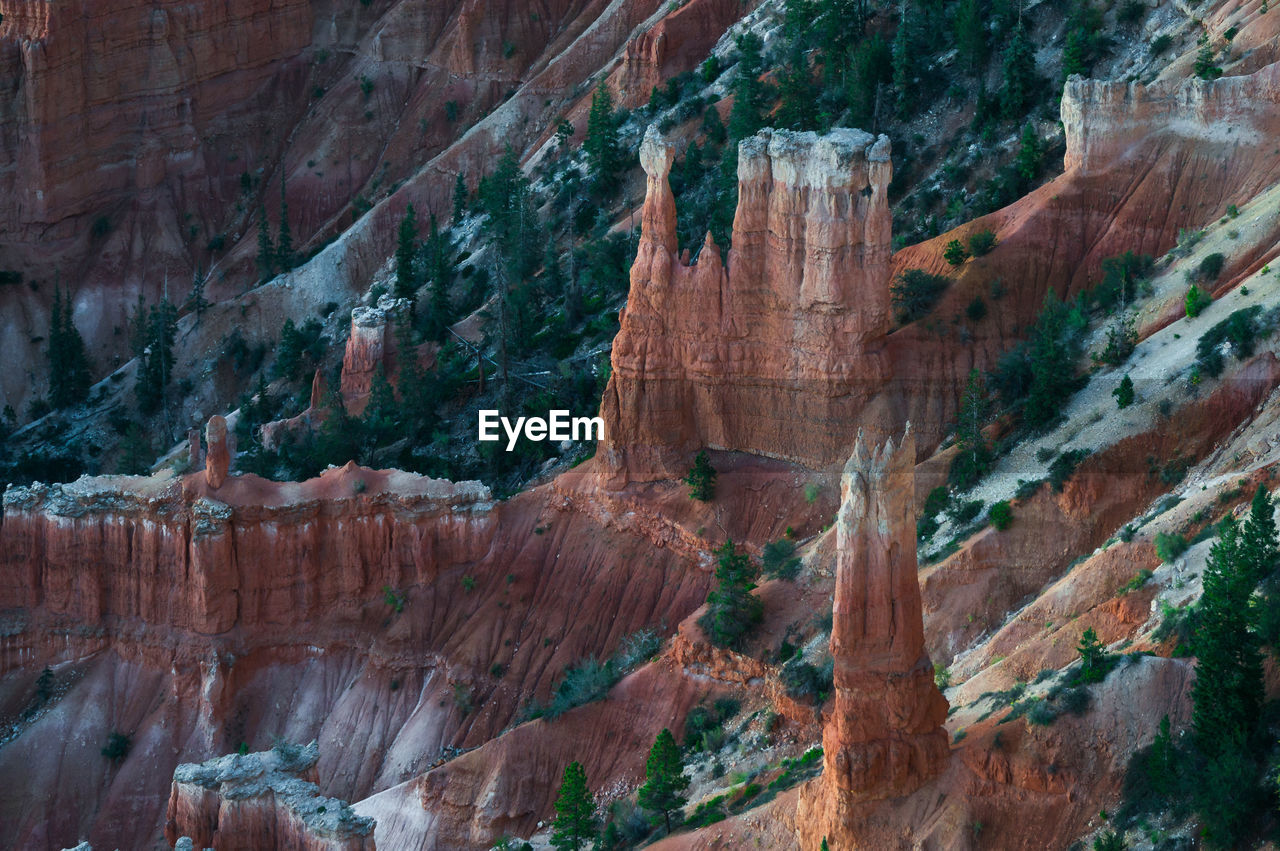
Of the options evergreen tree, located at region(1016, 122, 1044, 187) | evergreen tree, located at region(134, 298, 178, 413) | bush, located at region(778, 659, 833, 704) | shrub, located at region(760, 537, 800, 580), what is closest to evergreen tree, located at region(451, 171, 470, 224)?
evergreen tree, located at region(134, 298, 178, 413)

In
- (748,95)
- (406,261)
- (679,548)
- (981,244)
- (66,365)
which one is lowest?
(679,548)

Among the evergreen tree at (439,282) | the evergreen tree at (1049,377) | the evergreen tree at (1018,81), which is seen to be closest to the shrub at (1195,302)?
the evergreen tree at (1049,377)

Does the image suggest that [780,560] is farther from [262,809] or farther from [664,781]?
[262,809]

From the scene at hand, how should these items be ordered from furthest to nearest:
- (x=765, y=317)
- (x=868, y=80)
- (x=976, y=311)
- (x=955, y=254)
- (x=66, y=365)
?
1. (x=66, y=365)
2. (x=868, y=80)
3. (x=955, y=254)
4. (x=976, y=311)
5. (x=765, y=317)

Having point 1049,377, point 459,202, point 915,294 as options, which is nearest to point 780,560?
point 1049,377

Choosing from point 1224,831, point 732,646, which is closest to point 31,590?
point 732,646

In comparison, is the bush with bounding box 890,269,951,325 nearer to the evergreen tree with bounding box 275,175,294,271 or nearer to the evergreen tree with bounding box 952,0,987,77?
the evergreen tree with bounding box 952,0,987,77
